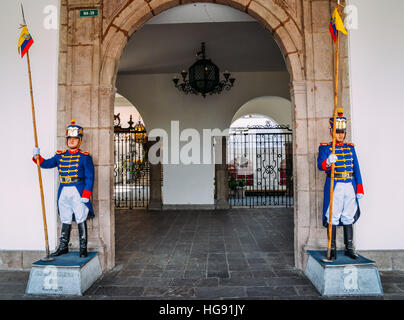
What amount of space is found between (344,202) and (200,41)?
14.9ft

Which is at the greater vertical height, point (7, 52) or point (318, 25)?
point (318, 25)

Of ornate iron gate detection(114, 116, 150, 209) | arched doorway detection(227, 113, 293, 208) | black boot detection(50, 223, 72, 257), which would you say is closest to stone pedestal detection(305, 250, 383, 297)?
black boot detection(50, 223, 72, 257)

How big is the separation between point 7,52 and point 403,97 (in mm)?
4795

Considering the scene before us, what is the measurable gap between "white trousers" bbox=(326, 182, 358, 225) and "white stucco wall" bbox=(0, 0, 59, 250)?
314 cm

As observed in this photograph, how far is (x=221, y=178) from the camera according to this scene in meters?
7.11

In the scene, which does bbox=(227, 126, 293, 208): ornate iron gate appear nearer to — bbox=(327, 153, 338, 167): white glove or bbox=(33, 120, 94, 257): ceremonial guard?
bbox=(327, 153, 338, 167): white glove

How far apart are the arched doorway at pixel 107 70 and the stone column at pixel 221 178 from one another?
409 cm

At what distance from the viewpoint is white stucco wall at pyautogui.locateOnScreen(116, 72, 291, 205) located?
7.09 m

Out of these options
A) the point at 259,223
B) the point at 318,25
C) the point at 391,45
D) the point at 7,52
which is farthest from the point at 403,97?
the point at 7,52

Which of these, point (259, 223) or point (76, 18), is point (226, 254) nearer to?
point (259, 223)

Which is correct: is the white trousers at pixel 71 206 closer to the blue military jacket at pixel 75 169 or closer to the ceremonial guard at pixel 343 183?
the blue military jacket at pixel 75 169

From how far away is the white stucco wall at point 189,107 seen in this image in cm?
709

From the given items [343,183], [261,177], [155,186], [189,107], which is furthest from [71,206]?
[261,177]
